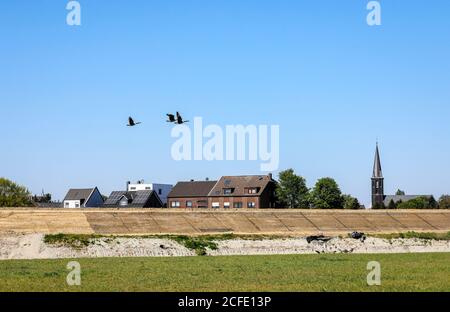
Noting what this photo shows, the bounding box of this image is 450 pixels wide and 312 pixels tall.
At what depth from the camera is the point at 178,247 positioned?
228 ft

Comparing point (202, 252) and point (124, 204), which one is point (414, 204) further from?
point (202, 252)

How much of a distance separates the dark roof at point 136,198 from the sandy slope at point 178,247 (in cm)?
7772

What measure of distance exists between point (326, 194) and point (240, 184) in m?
18.2

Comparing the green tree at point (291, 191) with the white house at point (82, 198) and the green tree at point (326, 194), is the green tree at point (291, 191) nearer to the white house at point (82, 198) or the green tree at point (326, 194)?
the green tree at point (326, 194)

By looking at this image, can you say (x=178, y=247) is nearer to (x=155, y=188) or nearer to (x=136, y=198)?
Answer: (x=136, y=198)

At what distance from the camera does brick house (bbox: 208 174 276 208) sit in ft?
492

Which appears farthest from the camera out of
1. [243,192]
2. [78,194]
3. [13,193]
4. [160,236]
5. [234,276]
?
[78,194]

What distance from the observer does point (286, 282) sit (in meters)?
36.1

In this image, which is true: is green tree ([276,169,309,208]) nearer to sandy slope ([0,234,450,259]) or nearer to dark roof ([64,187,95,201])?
dark roof ([64,187,95,201])

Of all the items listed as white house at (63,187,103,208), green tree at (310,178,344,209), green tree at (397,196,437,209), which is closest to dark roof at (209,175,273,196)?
green tree at (310,178,344,209)

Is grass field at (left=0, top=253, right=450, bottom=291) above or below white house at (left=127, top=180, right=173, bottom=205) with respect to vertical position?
below

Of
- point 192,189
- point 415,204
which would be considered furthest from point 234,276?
point 415,204

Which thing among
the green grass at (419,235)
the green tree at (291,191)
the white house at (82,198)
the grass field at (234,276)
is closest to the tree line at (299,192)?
the green tree at (291,191)
